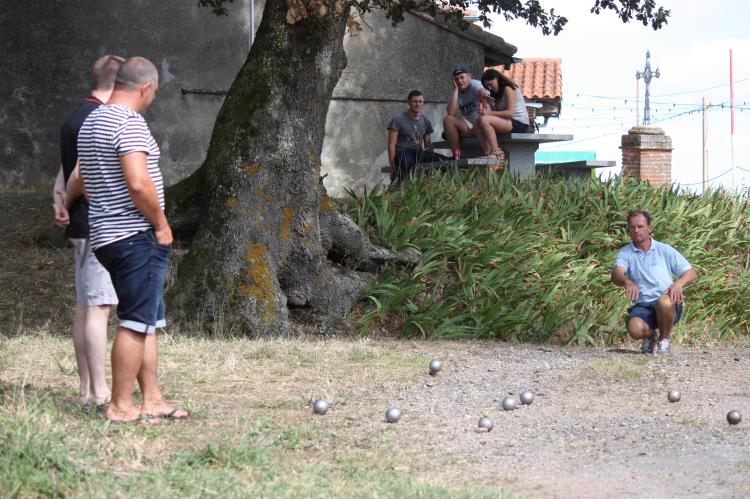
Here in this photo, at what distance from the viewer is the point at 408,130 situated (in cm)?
1394

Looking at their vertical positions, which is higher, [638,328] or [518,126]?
[518,126]

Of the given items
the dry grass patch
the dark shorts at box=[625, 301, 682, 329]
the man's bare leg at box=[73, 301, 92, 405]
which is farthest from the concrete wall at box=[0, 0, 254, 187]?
the man's bare leg at box=[73, 301, 92, 405]

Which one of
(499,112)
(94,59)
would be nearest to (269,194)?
(499,112)

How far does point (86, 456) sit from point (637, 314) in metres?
5.71

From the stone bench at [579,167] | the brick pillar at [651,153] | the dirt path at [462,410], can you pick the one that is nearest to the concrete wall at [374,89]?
the stone bench at [579,167]

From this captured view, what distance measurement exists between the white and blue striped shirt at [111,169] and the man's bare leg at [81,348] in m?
0.59

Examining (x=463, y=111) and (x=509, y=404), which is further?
(x=463, y=111)

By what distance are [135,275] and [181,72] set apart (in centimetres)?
1269

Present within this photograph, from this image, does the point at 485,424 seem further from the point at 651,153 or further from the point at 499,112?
the point at 651,153

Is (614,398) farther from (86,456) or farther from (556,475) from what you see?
(86,456)

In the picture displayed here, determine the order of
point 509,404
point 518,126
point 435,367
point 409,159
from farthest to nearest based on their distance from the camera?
point 518,126 → point 409,159 → point 435,367 → point 509,404

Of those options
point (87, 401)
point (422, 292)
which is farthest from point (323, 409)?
point (422, 292)

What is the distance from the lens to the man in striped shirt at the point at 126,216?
5168 millimetres

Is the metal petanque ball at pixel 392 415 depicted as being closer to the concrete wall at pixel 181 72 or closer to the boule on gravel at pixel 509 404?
the boule on gravel at pixel 509 404
